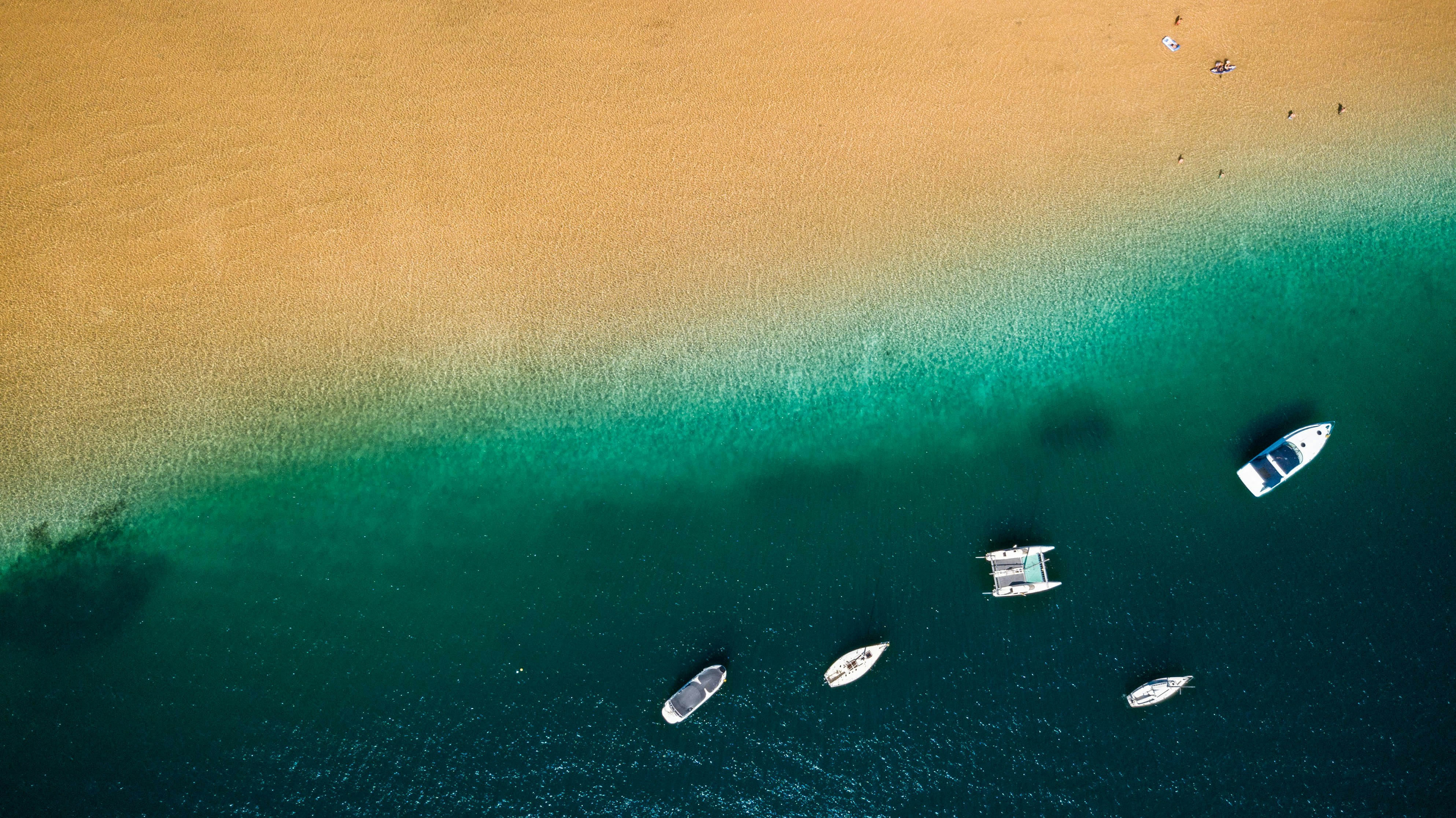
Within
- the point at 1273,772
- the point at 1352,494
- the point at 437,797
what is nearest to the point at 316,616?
the point at 437,797

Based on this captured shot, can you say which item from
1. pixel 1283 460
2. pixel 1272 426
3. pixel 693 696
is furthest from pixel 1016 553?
pixel 693 696

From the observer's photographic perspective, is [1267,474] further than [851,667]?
Yes

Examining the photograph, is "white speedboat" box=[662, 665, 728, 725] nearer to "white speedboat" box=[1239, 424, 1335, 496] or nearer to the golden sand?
the golden sand

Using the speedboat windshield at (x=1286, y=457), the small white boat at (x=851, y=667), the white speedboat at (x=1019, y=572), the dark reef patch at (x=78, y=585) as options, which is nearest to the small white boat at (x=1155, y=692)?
the white speedboat at (x=1019, y=572)

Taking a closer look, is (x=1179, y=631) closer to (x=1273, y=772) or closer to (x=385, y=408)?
(x=1273, y=772)

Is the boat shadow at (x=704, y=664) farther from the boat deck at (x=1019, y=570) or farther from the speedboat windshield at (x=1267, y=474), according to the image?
the speedboat windshield at (x=1267, y=474)

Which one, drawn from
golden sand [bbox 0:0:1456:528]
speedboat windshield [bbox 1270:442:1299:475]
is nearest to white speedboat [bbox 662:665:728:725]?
golden sand [bbox 0:0:1456:528]

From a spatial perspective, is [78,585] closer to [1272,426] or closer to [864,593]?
[864,593]
